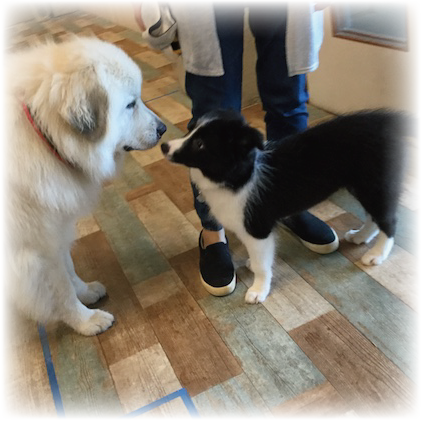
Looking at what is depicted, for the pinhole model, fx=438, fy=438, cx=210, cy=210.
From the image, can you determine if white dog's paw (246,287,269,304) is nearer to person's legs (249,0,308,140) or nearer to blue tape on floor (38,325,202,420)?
blue tape on floor (38,325,202,420)

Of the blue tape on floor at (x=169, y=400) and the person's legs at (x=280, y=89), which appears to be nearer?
the blue tape on floor at (x=169, y=400)

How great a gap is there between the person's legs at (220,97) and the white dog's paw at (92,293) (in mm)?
428

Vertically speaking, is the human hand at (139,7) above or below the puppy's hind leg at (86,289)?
above

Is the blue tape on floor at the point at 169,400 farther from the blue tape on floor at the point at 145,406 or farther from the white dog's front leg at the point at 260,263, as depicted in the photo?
the white dog's front leg at the point at 260,263

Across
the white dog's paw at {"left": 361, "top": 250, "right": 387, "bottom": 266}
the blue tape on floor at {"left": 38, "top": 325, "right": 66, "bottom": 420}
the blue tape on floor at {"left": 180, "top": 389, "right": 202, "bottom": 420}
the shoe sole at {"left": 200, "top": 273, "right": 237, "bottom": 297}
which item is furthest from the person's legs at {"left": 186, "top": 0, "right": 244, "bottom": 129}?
the blue tape on floor at {"left": 38, "top": 325, "right": 66, "bottom": 420}

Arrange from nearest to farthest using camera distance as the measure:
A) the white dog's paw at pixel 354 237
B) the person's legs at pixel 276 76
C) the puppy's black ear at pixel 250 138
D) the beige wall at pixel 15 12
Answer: the puppy's black ear at pixel 250 138 → the person's legs at pixel 276 76 → the white dog's paw at pixel 354 237 → the beige wall at pixel 15 12

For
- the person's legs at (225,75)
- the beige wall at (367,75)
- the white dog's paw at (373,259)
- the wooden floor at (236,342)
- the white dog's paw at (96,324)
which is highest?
the person's legs at (225,75)

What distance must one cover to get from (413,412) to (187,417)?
625mm

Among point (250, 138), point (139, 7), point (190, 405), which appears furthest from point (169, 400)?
point (139, 7)

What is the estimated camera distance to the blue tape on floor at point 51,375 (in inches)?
54.9

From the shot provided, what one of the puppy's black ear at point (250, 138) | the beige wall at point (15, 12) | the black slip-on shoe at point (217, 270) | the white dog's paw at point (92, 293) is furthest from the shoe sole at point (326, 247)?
the beige wall at point (15, 12)

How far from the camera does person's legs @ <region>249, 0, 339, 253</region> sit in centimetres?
146

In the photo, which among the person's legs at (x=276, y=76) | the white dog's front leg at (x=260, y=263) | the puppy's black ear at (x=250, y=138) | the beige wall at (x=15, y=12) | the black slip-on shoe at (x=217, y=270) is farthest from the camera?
the beige wall at (x=15, y=12)

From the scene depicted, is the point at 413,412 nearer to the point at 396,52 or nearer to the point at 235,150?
the point at 235,150
